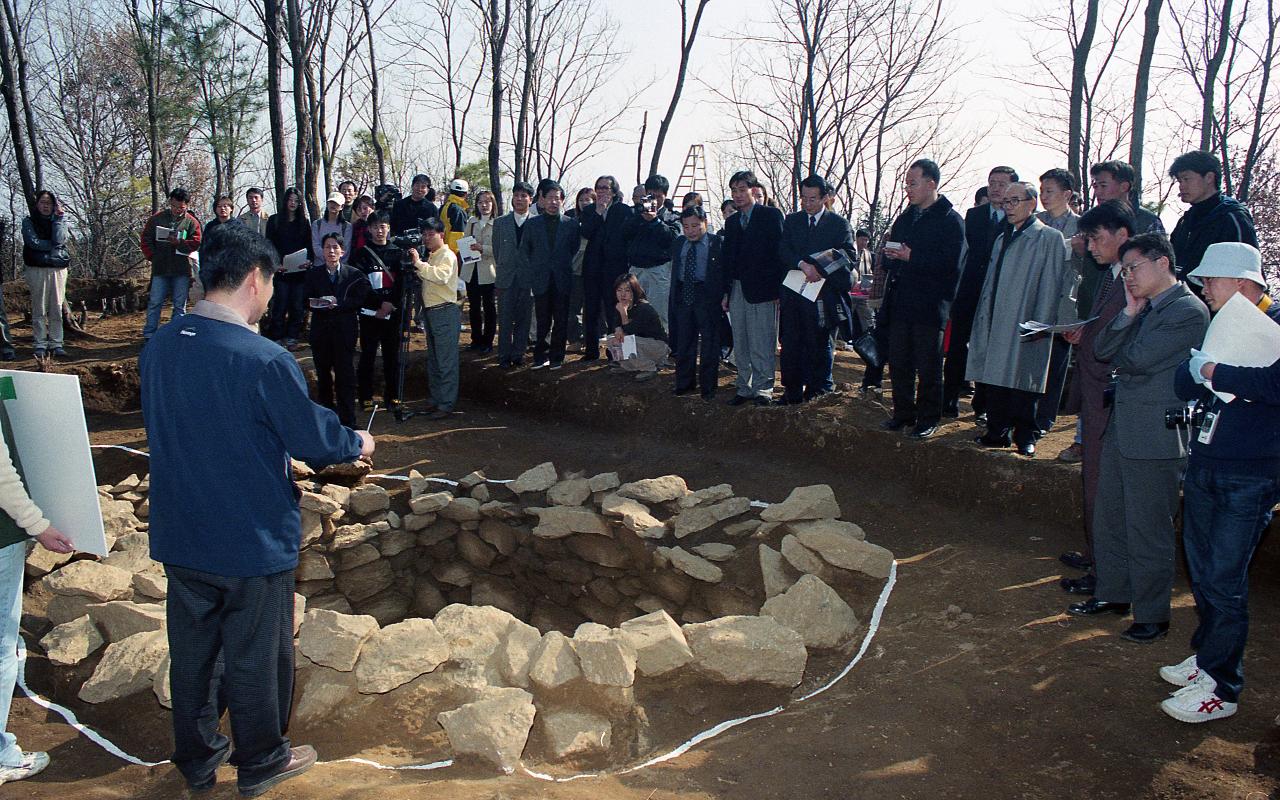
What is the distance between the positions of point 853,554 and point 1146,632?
5.06 ft

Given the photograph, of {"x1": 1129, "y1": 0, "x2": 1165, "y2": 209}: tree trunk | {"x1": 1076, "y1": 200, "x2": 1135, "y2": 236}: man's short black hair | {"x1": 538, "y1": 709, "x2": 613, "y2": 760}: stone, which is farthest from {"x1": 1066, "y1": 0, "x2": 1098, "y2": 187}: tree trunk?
{"x1": 538, "y1": 709, "x2": 613, "y2": 760}: stone

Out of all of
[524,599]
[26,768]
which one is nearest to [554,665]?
[26,768]

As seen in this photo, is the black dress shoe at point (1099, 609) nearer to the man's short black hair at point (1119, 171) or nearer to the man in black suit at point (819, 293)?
the man's short black hair at point (1119, 171)

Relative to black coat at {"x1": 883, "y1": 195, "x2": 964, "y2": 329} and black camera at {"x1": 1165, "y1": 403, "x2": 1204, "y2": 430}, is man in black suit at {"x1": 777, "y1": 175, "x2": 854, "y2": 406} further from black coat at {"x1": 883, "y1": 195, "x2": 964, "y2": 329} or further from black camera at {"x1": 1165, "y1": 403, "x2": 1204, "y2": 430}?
black camera at {"x1": 1165, "y1": 403, "x2": 1204, "y2": 430}

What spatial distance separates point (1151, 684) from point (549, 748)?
8.09 feet

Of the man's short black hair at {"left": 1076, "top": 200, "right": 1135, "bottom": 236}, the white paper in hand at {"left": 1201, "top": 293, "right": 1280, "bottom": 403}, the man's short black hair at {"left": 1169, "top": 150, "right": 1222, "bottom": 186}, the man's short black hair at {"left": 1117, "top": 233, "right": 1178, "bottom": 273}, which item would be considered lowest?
the white paper in hand at {"left": 1201, "top": 293, "right": 1280, "bottom": 403}

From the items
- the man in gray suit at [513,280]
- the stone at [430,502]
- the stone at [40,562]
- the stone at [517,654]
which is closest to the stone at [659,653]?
the stone at [517,654]

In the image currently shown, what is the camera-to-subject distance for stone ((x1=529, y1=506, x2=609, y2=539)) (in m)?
6.61

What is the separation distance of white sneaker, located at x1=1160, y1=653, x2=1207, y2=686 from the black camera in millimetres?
908

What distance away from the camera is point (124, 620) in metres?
4.59

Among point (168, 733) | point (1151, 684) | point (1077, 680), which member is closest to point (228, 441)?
point (168, 733)

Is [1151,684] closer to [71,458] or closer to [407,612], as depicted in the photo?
[71,458]

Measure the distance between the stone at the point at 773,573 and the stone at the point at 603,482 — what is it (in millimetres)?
1755

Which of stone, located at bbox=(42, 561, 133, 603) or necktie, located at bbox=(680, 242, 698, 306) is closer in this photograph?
stone, located at bbox=(42, 561, 133, 603)
